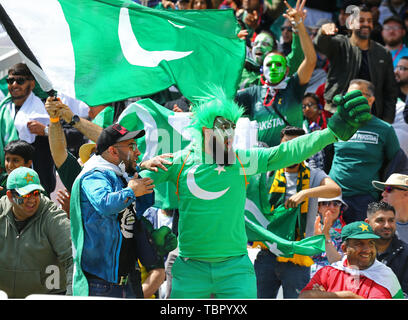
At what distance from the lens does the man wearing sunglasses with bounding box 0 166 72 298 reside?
604 cm

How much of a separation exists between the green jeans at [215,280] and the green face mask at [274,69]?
282 centimetres

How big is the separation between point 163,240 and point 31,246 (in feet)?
3.76

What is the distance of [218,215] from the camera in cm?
534

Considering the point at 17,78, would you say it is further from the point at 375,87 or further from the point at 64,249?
the point at 375,87

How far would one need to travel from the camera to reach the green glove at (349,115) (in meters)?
4.88

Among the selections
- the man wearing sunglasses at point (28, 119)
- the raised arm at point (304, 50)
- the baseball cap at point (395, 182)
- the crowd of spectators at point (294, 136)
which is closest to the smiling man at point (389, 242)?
the crowd of spectators at point (294, 136)

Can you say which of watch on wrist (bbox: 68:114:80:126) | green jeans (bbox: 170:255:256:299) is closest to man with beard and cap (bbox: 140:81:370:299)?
green jeans (bbox: 170:255:256:299)

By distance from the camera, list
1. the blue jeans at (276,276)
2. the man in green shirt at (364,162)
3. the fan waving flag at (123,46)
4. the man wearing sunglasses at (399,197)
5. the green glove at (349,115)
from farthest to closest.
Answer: the man in green shirt at (364,162)
the man wearing sunglasses at (399,197)
the blue jeans at (276,276)
the fan waving flag at (123,46)
the green glove at (349,115)

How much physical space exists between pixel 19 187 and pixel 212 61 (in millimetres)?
1953

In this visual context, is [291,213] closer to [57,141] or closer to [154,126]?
[154,126]

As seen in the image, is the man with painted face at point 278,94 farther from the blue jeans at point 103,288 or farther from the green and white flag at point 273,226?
the blue jeans at point 103,288

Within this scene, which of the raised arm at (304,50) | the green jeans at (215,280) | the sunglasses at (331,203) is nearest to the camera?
the green jeans at (215,280)

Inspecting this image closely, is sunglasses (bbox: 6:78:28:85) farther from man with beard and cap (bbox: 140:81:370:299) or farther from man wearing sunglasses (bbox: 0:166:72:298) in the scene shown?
man with beard and cap (bbox: 140:81:370:299)
